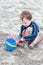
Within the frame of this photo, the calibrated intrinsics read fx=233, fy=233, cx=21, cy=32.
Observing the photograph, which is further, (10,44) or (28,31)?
(28,31)

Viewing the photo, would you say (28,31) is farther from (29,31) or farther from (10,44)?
(10,44)

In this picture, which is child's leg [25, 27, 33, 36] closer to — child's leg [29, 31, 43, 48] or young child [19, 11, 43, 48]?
young child [19, 11, 43, 48]

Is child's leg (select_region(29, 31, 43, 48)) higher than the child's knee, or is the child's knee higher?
the child's knee

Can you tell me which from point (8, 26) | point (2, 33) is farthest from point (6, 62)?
point (8, 26)

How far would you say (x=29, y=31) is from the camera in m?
3.41

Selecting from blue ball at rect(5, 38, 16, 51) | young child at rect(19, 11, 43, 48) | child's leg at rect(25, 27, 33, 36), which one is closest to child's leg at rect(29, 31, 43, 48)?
young child at rect(19, 11, 43, 48)

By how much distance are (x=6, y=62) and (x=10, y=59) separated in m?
0.09

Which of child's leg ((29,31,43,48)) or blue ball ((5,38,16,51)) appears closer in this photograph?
blue ball ((5,38,16,51))

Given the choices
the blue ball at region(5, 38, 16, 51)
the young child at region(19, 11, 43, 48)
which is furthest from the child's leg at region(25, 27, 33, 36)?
the blue ball at region(5, 38, 16, 51)

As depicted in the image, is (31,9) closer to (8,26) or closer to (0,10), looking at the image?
(0,10)

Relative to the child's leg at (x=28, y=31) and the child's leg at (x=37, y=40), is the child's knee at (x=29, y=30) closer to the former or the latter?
the child's leg at (x=28, y=31)

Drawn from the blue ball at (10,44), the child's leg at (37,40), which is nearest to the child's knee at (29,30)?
the child's leg at (37,40)

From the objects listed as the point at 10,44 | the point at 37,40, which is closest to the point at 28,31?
the point at 37,40

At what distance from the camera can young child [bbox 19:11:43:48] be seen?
134 inches
